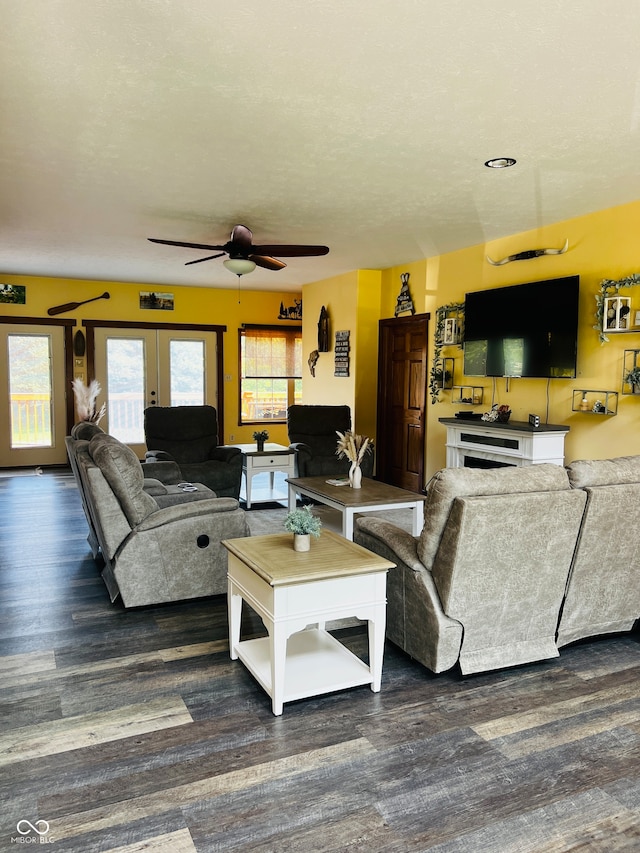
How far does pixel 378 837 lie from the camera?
1904 mm

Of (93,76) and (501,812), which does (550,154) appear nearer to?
(93,76)

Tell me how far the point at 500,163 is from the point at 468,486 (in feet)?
7.84

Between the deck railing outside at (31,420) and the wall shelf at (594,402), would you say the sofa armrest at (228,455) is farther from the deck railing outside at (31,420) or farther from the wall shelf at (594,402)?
the deck railing outside at (31,420)

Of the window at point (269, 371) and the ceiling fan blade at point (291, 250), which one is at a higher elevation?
the ceiling fan blade at point (291, 250)

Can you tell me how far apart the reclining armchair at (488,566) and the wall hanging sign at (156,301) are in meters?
7.81

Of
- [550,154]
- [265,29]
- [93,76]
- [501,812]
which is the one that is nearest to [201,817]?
[501,812]

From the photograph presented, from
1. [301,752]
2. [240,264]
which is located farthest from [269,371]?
[301,752]

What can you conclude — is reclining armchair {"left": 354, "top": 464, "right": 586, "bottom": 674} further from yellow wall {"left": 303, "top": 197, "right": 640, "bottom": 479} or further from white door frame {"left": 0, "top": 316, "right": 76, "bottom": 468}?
white door frame {"left": 0, "top": 316, "right": 76, "bottom": 468}

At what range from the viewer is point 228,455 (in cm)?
659

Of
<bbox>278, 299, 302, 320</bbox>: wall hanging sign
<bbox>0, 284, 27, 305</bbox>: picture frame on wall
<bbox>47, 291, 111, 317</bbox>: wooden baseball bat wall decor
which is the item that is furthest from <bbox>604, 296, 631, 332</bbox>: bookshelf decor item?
<bbox>0, 284, 27, 305</bbox>: picture frame on wall

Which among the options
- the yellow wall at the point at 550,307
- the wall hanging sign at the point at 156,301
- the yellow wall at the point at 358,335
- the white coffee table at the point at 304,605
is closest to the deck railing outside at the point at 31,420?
the wall hanging sign at the point at 156,301

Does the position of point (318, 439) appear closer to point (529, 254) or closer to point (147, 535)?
point (529, 254)

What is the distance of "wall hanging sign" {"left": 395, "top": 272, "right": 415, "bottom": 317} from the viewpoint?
7562 mm

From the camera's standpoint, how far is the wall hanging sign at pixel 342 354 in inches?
334
